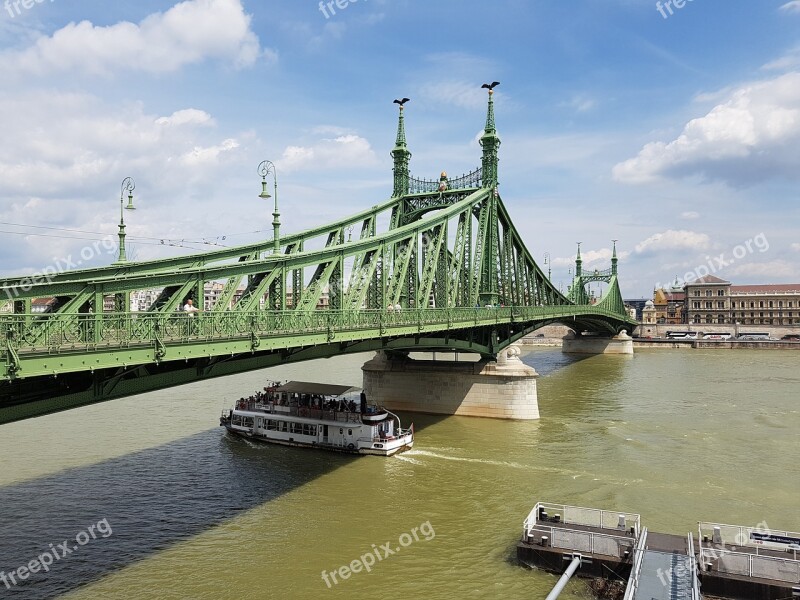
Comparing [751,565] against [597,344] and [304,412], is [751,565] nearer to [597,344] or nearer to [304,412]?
[304,412]

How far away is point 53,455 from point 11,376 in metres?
20.4

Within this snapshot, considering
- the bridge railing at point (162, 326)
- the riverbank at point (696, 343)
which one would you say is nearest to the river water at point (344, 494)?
the bridge railing at point (162, 326)

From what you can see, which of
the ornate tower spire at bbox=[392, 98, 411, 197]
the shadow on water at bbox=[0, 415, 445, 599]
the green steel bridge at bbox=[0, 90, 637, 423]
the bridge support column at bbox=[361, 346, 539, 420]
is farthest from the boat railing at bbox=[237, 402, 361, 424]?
the ornate tower spire at bbox=[392, 98, 411, 197]

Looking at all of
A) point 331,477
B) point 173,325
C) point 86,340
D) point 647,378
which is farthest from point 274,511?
point 647,378

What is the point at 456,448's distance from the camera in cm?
3216

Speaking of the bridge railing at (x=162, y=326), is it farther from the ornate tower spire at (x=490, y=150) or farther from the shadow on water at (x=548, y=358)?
the shadow on water at (x=548, y=358)

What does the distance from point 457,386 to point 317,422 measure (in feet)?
43.0

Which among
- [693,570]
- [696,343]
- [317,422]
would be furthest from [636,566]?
[696,343]

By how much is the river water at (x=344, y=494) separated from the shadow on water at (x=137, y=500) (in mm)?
84

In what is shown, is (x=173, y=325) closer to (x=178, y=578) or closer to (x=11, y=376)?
(x=11, y=376)

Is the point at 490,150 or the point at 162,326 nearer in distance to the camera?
the point at 162,326
